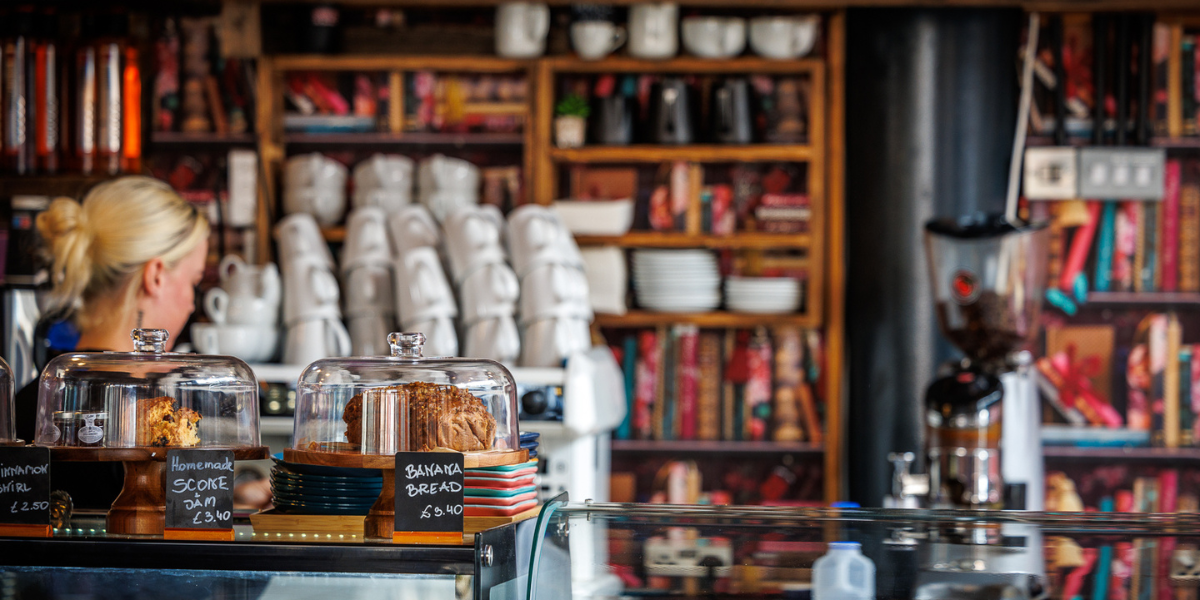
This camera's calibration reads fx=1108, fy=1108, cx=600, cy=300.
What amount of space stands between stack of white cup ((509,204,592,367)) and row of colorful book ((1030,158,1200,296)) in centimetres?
190

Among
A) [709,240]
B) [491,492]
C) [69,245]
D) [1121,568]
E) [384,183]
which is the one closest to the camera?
[1121,568]

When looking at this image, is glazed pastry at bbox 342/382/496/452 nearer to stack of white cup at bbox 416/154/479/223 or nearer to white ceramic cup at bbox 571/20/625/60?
stack of white cup at bbox 416/154/479/223

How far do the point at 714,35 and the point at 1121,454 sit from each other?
6.83 ft

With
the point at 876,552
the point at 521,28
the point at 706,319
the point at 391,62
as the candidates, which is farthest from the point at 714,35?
the point at 876,552

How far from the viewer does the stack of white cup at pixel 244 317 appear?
2.99 meters

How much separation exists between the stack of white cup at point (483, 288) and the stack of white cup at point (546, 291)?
0.13 feet

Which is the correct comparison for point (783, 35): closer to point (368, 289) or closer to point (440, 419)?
point (368, 289)

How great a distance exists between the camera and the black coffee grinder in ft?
8.13

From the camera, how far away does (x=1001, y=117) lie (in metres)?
3.71

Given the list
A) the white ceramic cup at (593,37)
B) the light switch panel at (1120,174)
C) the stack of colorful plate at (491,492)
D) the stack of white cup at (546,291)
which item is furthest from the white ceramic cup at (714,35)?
the stack of colorful plate at (491,492)

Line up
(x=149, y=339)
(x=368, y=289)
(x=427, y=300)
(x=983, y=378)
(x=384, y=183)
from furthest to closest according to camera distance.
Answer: (x=384, y=183), (x=368, y=289), (x=427, y=300), (x=983, y=378), (x=149, y=339)

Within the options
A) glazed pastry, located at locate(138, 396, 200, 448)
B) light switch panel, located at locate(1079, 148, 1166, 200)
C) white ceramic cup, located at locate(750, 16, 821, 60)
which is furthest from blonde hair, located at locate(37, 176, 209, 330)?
light switch panel, located at locate(1079, 148, 1166, 200)

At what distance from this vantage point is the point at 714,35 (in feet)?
12.6

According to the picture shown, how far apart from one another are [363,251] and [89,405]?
5.91 ft
